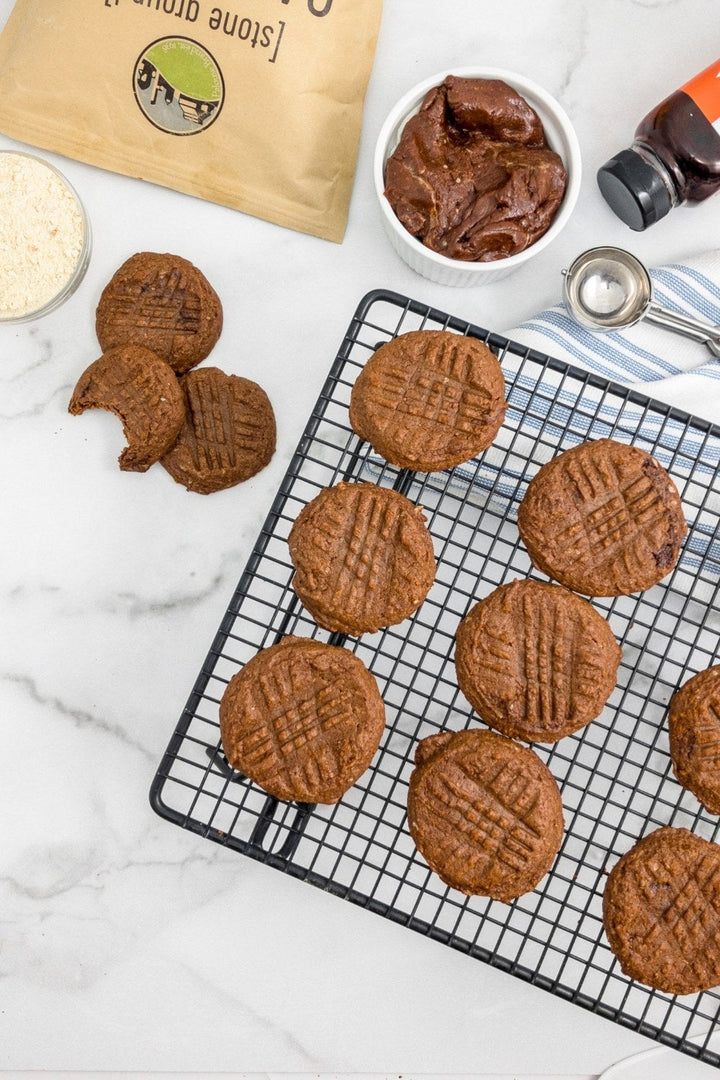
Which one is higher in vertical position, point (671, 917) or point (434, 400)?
point (434, 400)

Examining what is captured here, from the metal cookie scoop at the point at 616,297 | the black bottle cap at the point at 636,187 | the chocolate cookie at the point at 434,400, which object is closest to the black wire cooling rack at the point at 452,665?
the chocolate cookie at the point at 434,400

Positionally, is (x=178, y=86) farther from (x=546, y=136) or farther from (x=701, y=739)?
(x=701, y=739)

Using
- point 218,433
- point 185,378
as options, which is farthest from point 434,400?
point 185,378

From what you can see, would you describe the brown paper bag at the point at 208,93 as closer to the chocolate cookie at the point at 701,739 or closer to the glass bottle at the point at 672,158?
the glass bottle at the point at 672,158

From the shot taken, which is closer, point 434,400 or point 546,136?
point 434,400

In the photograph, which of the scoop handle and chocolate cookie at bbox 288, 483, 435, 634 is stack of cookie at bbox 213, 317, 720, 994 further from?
the scoop handle

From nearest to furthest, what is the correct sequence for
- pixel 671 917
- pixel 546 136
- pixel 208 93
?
1. pixel 671 917
2. pixel 546 136
3. pixel 208 93

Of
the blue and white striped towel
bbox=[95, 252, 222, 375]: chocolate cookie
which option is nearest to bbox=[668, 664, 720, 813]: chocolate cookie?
the blue and white striped towel
